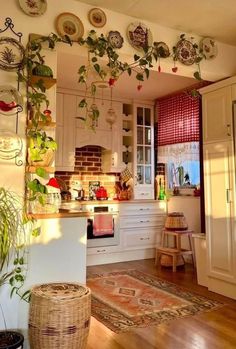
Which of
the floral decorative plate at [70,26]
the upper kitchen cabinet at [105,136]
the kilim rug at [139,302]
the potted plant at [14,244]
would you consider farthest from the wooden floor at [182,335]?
the upper kitchen cabinet at [105,136]

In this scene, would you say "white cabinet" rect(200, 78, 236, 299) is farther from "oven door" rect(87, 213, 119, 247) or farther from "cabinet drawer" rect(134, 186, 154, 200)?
"cabinet drawer" rect(134, 186, 154, 200)

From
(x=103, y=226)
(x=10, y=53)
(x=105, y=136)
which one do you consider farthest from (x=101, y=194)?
(x=10, y=53)

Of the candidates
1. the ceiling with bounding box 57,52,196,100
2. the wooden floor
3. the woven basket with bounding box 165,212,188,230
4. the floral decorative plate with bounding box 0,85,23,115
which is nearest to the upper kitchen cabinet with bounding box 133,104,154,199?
the ceiling with bounding box 57,52,196,100

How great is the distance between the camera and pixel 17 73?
7.16 ft

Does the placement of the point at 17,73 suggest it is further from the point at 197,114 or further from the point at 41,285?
the point at 197,114

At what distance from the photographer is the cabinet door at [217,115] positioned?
127 inches

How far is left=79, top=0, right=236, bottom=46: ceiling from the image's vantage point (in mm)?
2521

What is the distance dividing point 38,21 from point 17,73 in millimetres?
450

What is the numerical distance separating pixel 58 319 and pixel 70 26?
2027 millimetres

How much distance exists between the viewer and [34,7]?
2281 mm

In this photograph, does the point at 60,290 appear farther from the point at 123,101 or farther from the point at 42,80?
the point at 123,101

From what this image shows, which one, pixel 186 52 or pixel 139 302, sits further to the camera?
pixel 139 302

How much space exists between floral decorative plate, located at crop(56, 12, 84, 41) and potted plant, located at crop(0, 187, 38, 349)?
125cm

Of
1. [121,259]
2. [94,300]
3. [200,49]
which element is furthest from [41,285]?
[121,259]
